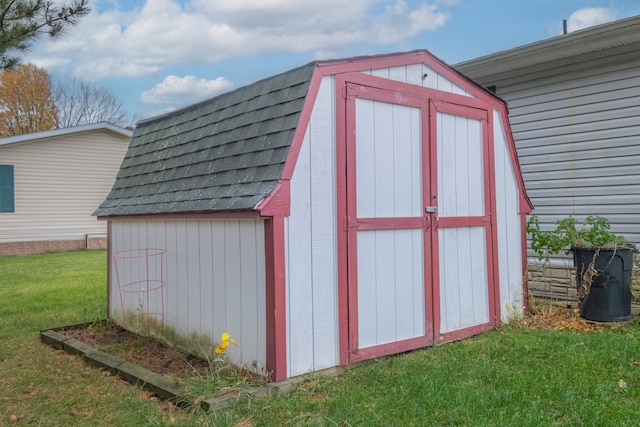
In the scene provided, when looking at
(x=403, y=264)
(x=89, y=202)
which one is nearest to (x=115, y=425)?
(x=403, y=264)

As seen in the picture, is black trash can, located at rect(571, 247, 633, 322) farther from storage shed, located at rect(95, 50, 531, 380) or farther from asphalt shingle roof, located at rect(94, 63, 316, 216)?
asphalt shingle roof, located at rect(94, 63, 316, 216)

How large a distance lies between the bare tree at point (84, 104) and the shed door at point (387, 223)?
96.0 ft

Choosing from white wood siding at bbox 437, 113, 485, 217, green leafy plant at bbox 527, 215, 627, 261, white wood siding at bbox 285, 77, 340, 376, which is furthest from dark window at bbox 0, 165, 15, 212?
green leafy plant at bbox 527, 215, 627, 261

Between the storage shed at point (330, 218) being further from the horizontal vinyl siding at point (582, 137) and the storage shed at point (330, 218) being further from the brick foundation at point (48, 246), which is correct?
the brick foundation at point (48, 246)

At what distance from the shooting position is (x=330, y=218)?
4.06m

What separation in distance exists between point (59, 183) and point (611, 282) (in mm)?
15843

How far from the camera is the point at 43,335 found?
555 cm

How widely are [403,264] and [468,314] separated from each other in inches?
42.8

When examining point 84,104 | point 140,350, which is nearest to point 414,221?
point 140,350

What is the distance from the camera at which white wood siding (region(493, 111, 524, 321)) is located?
18.2 feet

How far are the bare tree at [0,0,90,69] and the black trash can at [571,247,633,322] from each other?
5.81 m

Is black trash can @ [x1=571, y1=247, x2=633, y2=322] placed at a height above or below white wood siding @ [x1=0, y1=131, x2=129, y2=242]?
below

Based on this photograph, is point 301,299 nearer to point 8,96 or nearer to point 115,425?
point 115,425

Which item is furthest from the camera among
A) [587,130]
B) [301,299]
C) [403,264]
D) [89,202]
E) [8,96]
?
[8,96]
